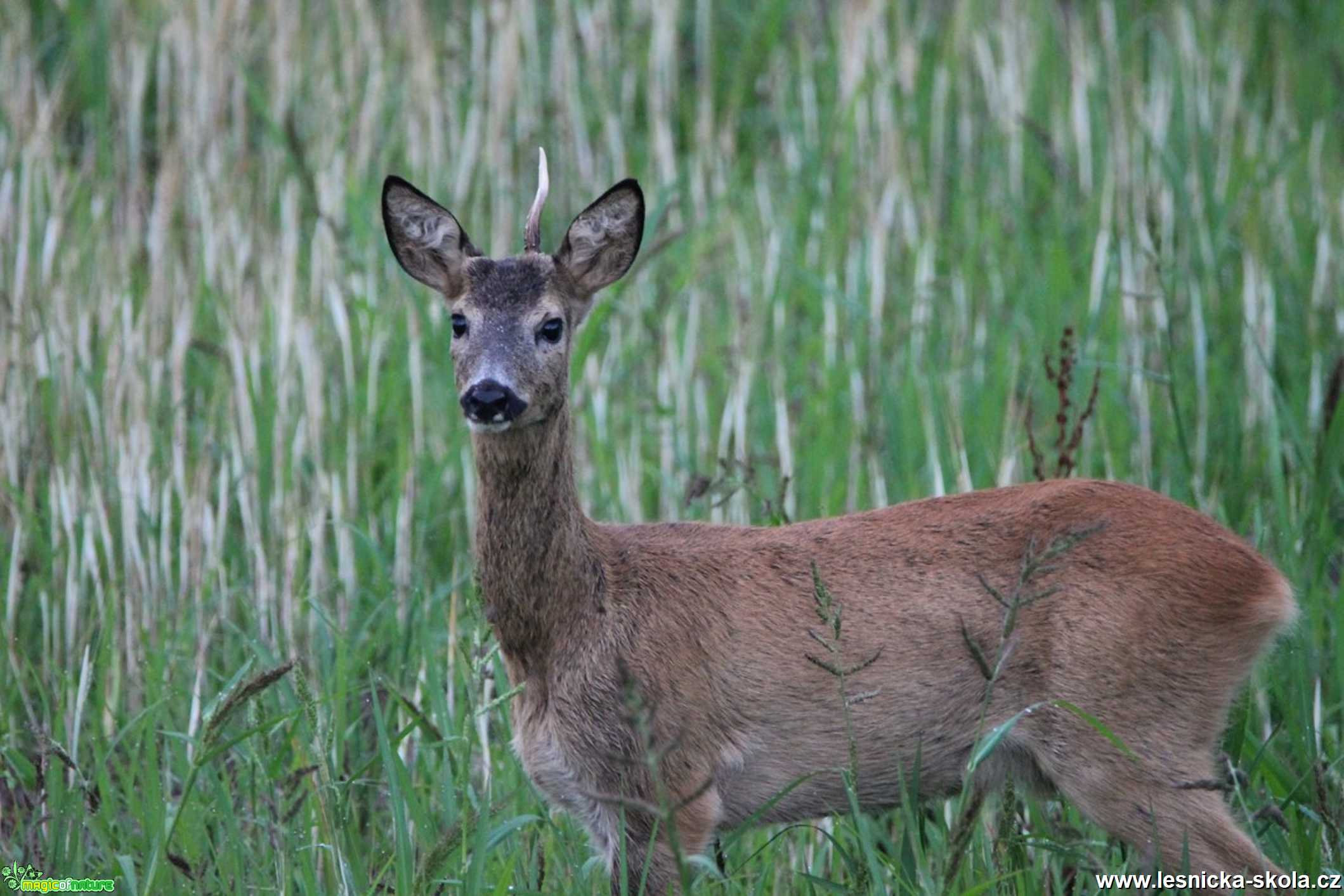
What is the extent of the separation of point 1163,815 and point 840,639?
0.87 m

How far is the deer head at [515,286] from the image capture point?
13.4 feet

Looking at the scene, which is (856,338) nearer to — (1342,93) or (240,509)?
(240,509)

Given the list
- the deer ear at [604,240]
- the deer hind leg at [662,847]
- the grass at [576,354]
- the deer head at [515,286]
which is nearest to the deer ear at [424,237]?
the deer head at [515,286]

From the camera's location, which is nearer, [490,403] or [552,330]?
[490,403]

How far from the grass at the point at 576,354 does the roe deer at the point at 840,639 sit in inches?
7.6

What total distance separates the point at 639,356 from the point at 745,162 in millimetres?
1968

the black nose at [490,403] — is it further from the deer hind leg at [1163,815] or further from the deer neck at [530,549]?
the deer hind leg at [1163,815]

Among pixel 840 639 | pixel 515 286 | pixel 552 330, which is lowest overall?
pixel 840 639

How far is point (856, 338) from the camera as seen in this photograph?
6.54 metres

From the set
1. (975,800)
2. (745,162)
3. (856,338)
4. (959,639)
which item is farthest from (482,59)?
(975,800)

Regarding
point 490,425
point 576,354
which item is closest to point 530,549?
point 490,425

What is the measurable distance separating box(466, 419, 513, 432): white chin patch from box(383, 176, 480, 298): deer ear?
61 centimetres

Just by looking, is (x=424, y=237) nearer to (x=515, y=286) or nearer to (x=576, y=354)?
(x=515, y=286)

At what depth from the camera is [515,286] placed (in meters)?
4.28
